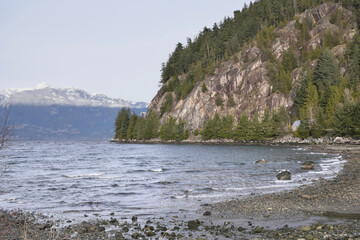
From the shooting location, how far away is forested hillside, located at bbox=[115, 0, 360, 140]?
129375 mm

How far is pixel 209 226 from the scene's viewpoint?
56.2ft

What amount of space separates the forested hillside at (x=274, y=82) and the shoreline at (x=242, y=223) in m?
94.6

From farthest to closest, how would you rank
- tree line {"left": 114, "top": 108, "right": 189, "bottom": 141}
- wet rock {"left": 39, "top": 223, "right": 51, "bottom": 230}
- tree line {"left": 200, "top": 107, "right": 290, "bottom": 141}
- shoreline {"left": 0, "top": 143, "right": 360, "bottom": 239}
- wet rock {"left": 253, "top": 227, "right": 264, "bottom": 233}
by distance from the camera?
tree line {"left": 114, "top": 108, "right": 189, "bottom": 141}, tree line {"left": 200, "top": 107, "right": 290, "bottom": 141}, wet rock {"left": 39, "top": 223, "right": 51, "bottom": 230}, wet rock {"left": 253, "top": 227, "right": 264, "bottom": 233}, shoreline {"left": 0, "top": 143, "right": 360, "bottom": 239}

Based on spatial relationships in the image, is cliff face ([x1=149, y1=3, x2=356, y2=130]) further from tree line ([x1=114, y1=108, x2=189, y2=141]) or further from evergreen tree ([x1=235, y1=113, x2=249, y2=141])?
evergreen tree ([x1=235, y1=113, x2=249, y2=141])

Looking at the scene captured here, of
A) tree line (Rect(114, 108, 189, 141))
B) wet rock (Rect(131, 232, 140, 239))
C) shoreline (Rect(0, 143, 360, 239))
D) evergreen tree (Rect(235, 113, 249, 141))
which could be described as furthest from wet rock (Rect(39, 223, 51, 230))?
tree line (Rect(114, 108, 189, 141))

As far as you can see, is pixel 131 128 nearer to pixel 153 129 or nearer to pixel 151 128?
pixel 151 128

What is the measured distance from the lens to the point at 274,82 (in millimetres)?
155000

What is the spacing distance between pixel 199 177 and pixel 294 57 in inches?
5616

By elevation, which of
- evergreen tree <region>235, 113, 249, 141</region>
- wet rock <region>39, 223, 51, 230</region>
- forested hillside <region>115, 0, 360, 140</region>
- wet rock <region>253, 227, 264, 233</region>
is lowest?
wet rock <region>39, 223, 51, 230</region>

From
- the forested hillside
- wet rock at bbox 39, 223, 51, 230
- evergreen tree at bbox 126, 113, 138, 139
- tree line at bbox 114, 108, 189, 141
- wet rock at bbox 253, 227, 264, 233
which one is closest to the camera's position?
wet rock at bbox 253, 227, 264, 233

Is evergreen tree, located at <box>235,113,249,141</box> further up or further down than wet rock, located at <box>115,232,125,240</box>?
further up

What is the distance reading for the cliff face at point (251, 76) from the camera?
522 feet

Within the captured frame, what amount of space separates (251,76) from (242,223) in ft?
505

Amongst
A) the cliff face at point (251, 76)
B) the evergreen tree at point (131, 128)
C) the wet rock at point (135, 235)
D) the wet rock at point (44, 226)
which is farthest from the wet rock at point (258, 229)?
the evergreen tree at point (131, 128)
